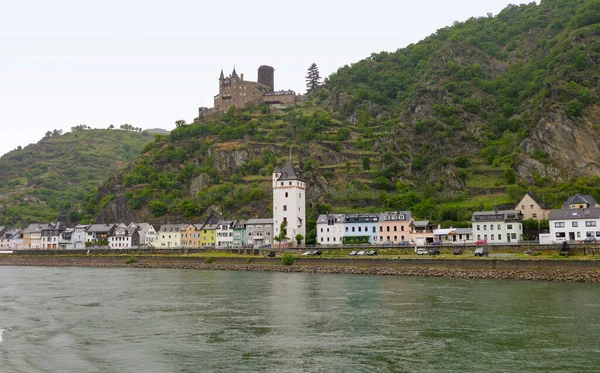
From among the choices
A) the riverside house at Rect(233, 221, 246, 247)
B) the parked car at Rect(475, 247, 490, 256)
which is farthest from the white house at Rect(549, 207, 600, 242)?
the riverside house at Rect(233, 221, 246, 247)

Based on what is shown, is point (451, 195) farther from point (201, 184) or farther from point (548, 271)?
point (201, 184)

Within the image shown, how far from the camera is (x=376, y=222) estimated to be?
277 feet

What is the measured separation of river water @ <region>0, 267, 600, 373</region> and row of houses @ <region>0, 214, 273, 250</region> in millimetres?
45734

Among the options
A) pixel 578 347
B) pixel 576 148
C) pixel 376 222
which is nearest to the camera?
pixel 578 347

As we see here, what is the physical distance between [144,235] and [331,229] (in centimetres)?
3970

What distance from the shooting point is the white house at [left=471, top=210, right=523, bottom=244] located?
72.7m

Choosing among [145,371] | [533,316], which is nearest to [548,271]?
[533,316]

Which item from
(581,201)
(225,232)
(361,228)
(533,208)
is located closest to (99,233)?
(225,232)

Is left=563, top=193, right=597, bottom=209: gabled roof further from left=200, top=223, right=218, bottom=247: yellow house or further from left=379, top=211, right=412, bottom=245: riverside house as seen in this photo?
left=200, top=223, right=218, bottom=247: yellow house

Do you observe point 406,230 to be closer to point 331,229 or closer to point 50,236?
point 331,229

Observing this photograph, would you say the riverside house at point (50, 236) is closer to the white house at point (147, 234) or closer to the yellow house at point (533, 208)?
the white house at point (147, 234)

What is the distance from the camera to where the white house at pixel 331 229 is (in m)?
86.8

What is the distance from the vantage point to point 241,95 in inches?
5861

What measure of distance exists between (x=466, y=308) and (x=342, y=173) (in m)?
74.2
